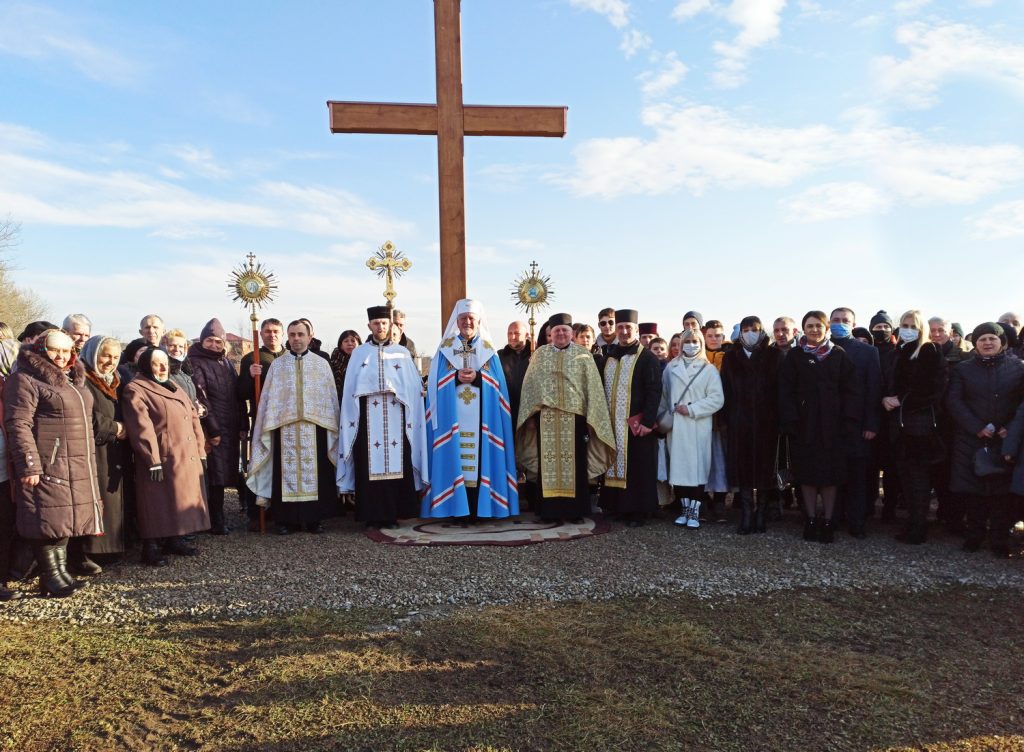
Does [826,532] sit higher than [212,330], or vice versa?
[212,330]

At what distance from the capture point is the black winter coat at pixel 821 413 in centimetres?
651

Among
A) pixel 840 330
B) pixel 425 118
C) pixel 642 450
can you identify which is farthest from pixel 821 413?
pixel 425 118

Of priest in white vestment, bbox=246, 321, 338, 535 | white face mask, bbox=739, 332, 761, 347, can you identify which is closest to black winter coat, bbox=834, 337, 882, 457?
white face mask, bbox=739, 332, 761, 347

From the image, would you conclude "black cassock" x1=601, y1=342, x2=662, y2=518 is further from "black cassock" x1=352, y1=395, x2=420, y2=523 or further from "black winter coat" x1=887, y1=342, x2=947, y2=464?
"black winter coat" x1=887, y1=342, x2=947, y2=464

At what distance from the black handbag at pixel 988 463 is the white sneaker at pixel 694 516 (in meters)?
2.46

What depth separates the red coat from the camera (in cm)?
586

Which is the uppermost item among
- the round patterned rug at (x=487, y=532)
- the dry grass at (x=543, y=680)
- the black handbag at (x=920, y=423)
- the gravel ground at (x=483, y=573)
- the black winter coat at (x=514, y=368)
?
the black winter coat at (x=514, y=368)

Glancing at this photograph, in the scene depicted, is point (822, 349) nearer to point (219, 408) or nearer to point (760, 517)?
point (760, 517)

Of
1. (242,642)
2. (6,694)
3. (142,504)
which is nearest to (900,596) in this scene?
(242,642)

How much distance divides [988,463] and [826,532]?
1472 millimetres

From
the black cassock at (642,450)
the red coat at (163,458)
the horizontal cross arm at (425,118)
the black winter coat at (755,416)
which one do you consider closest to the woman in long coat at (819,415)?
the black winter coat at (755,416)

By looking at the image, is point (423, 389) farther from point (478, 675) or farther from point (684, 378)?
point (478, 675)

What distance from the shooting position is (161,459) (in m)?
5.99

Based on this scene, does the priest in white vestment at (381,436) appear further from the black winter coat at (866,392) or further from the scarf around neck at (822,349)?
the black winter coat at (866,392)
